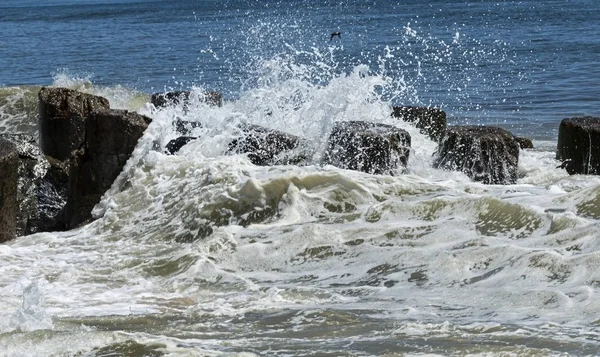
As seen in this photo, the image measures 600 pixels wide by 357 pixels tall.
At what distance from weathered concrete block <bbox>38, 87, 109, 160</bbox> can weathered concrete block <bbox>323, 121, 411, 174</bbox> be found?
288 centimetres

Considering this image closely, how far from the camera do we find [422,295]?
22.4 ft

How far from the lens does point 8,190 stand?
8.99 metres

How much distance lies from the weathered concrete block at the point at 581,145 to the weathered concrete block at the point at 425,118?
2.22m

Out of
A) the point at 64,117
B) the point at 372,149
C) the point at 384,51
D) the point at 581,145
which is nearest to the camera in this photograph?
the point at 372,149

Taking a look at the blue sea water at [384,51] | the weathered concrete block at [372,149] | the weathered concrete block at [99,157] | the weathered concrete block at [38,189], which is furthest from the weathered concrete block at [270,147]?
the blue sea water at [384,51]

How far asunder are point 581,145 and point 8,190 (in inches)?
193

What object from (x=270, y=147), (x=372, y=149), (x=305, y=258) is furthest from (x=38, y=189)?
(x=305, y=258)

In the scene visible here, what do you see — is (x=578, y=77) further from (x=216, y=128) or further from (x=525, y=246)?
(x=525, y=246)

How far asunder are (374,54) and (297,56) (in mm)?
2480

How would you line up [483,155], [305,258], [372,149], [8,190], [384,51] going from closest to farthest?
[305,258] → [8,190] → [372,149] → [483,155] → [384,51]

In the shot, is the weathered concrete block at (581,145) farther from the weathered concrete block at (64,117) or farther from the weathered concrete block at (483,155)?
the weathered concrete block at (64,117)

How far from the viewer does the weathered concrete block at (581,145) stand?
9.52 m

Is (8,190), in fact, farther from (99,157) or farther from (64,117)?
(64,117)

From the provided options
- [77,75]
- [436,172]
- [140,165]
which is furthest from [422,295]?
[77,75]
